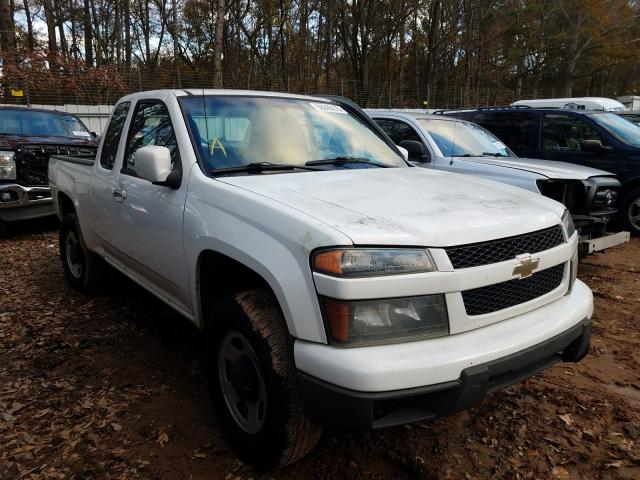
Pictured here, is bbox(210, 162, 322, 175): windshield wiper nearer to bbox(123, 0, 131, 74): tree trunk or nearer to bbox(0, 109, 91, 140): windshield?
bbox(0, 109, 91, 140): windshield

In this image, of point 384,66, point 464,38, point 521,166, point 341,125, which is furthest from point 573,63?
point 341,125

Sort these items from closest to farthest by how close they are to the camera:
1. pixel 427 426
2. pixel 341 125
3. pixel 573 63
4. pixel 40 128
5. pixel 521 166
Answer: pixel 427 426 < pixel 341 125 < pixel 521 166 < pixel 40 128 < pixel 573 63

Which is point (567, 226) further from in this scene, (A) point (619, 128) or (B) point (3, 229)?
(B) point (3, 229)

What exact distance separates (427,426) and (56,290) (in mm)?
3950

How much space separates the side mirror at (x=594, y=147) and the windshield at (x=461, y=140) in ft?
4.20

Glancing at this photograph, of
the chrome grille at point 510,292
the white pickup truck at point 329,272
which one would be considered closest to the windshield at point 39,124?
the white pickup truck at point 329,272

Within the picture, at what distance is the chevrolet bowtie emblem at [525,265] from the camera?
7.01ft

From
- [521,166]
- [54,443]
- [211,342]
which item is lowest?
[54,443]

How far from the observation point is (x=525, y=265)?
2170mm

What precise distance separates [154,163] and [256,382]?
4.27 ft

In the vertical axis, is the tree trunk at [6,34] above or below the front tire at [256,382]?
above

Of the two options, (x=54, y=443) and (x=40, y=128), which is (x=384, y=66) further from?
(x=54, y=443)

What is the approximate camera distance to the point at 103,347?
371 centimetres

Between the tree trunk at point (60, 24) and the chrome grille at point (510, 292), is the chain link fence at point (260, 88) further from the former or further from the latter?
the chrome grille at point (510, 292)
